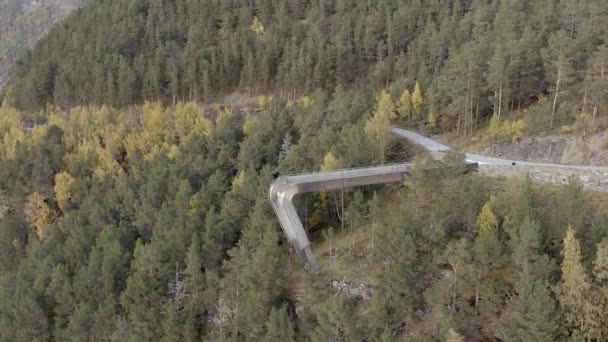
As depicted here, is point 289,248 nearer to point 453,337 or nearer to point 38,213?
point 453,337

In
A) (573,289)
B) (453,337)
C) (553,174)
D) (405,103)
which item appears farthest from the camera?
(405,103)

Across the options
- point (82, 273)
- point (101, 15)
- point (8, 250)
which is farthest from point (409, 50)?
point (101, 15)

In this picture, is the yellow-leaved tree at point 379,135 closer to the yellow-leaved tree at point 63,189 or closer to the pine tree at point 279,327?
the pine tree at point 279,327

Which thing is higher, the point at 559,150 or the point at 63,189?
the point at 559,150

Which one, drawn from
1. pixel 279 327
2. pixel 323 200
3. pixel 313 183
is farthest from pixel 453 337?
pixel 323 200

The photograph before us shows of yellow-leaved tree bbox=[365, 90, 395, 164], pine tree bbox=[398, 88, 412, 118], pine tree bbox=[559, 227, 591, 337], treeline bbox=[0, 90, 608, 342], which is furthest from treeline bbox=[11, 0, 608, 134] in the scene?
pine tree bbox=[559, 227, 591, 337]

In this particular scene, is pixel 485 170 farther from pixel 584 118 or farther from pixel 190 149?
pixel 190 149

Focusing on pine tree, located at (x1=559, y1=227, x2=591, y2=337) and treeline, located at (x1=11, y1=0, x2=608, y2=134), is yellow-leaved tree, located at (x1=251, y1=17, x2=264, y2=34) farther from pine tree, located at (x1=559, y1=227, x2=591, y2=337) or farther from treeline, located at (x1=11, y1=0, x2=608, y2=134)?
pine tree, located at (x1=559, y1=227, x2=591, y2=337)
